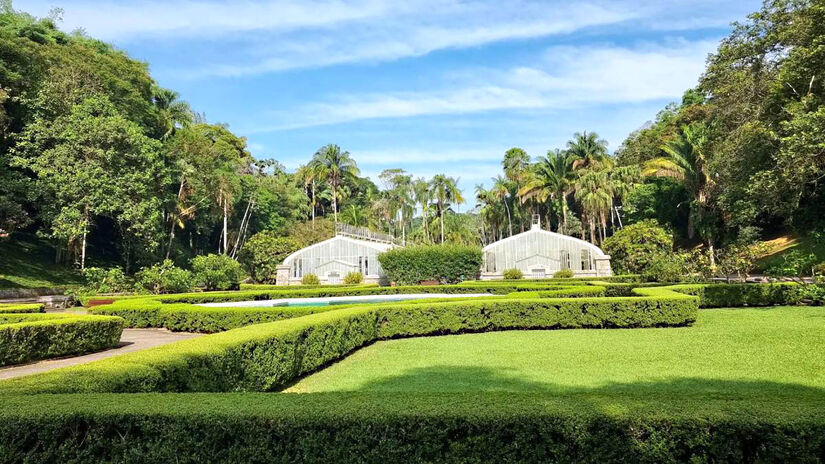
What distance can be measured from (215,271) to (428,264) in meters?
13.7

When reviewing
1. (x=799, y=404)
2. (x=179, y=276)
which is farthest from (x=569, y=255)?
(x=799, y=404)

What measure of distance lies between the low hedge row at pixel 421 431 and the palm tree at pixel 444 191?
50.5 m

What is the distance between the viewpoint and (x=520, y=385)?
6.68m

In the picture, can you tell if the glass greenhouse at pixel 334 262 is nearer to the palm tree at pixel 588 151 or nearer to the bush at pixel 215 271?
the bush at pixel 215 271

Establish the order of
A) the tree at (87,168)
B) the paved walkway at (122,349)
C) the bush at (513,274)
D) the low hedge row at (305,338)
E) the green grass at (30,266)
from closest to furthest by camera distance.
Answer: the low hedge row at (305,338) → the paved walkway at (122,349) → the tree at (87,168) → the green grass at (30,266) → the bush at (513,274)

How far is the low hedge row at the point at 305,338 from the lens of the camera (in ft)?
15.5

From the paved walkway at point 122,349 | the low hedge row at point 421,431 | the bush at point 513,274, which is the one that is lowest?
the paved walkway at point 122,349

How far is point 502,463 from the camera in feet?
10.4

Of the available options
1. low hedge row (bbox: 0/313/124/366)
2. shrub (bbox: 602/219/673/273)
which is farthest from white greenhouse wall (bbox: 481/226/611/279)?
low hedge row (bbox: 0/313/124/366)

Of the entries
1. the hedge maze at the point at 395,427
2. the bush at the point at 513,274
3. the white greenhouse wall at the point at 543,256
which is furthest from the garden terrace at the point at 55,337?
the white greenhouse wall at the point at 543,256

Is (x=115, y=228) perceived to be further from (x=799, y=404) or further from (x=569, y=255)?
(x=799, y=404)

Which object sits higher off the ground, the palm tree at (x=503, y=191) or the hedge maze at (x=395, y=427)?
the palm tree at (x=503, y=191)

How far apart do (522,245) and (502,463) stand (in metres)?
33.9

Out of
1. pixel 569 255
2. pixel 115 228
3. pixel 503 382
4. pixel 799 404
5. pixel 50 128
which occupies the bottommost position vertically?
pixel 503 382
